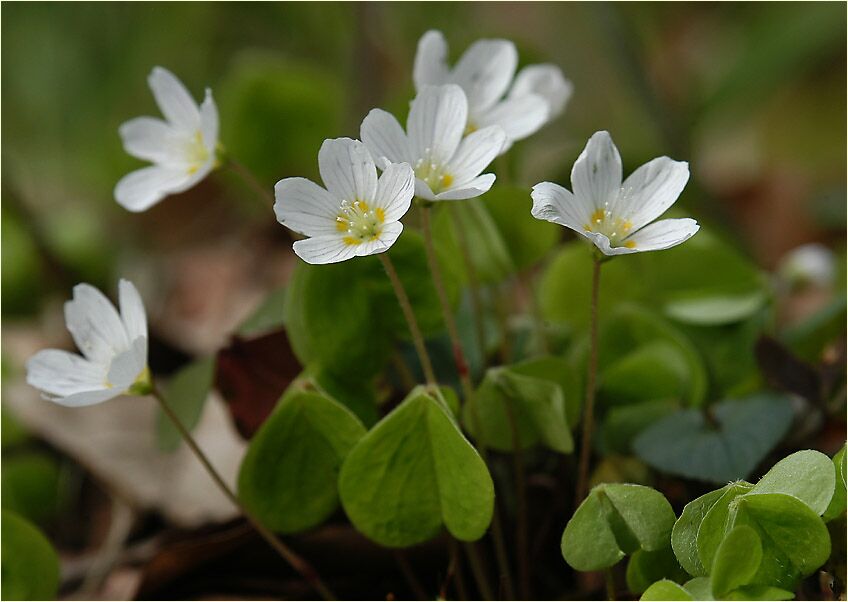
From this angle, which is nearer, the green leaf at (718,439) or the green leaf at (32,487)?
the green leaf at (718,439)

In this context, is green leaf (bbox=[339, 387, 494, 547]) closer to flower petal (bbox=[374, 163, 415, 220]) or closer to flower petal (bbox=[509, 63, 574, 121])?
flower petal (bbox=[374, 163, 415, 220])

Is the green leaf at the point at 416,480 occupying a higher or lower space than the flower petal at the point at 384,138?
lower

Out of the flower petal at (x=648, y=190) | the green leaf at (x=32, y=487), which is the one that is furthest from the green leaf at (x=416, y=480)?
the green leaf at (x=32, y=487)

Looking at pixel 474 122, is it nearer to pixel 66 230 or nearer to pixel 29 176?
pixel 66 230

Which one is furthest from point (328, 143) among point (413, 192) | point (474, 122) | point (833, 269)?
point (833, 269)

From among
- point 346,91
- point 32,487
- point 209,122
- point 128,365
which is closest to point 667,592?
point 128,365

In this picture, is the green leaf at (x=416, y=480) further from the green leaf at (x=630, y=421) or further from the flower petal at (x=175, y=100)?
the flower petal at (x=175, y=100)

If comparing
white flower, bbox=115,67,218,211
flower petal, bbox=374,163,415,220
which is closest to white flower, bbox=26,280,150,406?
white flower, bbox=115,67,218,211

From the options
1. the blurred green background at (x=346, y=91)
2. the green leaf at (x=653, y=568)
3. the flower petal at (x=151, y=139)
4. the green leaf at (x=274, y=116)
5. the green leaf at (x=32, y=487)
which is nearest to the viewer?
the green leaf at (x=653, y=568)
